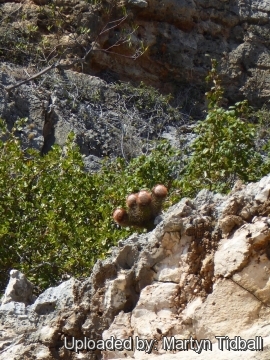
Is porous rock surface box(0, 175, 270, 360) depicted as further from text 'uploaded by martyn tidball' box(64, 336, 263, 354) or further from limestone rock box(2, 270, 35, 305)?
limestone rock box(2, 270, 35, 305)

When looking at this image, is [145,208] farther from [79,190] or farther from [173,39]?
[173,39]

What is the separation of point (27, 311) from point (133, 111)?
7471 mm

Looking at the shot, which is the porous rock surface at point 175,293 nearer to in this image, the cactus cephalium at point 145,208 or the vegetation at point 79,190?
the cactus cephalium at point 145,208

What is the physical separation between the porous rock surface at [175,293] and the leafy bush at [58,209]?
6.21 feet

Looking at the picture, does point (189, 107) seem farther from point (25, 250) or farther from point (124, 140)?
point (25, 250)

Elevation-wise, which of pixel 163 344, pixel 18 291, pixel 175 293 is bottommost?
pixel 163 344

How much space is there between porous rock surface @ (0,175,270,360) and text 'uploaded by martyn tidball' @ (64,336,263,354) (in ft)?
0.06

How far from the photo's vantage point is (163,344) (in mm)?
3607

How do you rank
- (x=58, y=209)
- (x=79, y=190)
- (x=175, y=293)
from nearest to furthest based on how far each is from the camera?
(x=175, y=293) < (x=58, y=209) < (x=79, y=190)

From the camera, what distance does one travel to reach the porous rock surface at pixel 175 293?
3402mm

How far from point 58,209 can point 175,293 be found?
10.6ft

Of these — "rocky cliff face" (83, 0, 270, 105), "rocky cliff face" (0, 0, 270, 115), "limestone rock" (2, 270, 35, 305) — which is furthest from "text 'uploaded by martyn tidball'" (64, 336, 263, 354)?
"rocky cliff face" (83, 0, 270, 105)

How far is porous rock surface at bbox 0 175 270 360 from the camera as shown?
11.2 feet

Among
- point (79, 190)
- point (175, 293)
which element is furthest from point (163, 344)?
point (79, 190)
